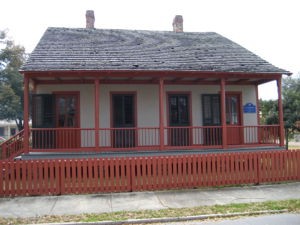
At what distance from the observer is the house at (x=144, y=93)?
13.7 m

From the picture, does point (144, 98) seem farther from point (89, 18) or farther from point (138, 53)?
point (89, 18)

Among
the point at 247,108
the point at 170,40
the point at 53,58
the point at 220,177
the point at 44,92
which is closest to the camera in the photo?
the point at 220,177

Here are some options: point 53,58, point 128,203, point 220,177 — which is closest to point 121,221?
point 128,203

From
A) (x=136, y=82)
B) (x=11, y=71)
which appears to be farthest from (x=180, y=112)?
(x=11, y=71)

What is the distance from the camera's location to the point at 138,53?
15.4 m

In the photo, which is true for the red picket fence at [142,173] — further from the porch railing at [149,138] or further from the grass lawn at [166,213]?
the porch railing at [149,138]

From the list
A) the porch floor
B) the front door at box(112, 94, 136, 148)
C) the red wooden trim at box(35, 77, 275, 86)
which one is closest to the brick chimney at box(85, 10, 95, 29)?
the red wooden trim at box(35, 77, 275, 86)

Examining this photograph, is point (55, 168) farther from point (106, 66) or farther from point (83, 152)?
point (106, 66)

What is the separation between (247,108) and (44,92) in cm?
1000

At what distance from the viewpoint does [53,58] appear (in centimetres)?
1410

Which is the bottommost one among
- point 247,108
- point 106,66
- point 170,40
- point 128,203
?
point 128,203

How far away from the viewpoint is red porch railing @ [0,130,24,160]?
535 inches

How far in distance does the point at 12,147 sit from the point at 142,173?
22.1 ft

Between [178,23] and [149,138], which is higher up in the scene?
[178,23]
